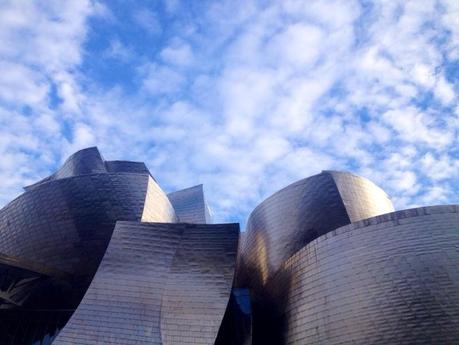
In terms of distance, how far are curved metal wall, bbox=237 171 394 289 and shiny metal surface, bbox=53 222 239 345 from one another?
3694mm

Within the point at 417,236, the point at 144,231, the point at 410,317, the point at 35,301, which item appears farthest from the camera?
the point at 35,301

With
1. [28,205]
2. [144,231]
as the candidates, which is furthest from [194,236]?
[28,205]

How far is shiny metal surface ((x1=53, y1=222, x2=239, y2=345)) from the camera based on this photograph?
34.9 feet

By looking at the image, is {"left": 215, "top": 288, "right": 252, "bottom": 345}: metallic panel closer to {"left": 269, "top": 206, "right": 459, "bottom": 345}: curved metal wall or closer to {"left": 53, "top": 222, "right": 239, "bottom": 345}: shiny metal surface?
{"left": 269, "top": 206, "right": 459, "bottom": 345}: curved metal wall

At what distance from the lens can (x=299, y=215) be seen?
16.4 m

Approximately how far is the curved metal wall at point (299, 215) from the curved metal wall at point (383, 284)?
3.98 m

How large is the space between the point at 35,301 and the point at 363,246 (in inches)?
472

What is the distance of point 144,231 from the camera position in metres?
13.0

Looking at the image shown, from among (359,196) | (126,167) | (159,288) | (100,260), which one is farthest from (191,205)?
(159,288)

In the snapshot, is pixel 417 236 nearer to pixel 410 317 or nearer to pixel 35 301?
pixel 410 317

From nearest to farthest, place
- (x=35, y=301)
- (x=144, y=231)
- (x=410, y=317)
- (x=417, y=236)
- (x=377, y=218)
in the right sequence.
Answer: (x=410, y=317) → (x=417, y=236) → (x=377, y=218) → (x=144, y=231) → (x=35, y=301)

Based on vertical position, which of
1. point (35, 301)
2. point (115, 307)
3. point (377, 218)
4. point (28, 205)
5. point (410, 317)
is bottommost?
point (410, 317)

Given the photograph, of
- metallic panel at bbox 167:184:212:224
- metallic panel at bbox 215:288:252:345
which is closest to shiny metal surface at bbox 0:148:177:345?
metallic panel at bbox 215:288:252:345

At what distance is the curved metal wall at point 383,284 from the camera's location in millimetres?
8984
